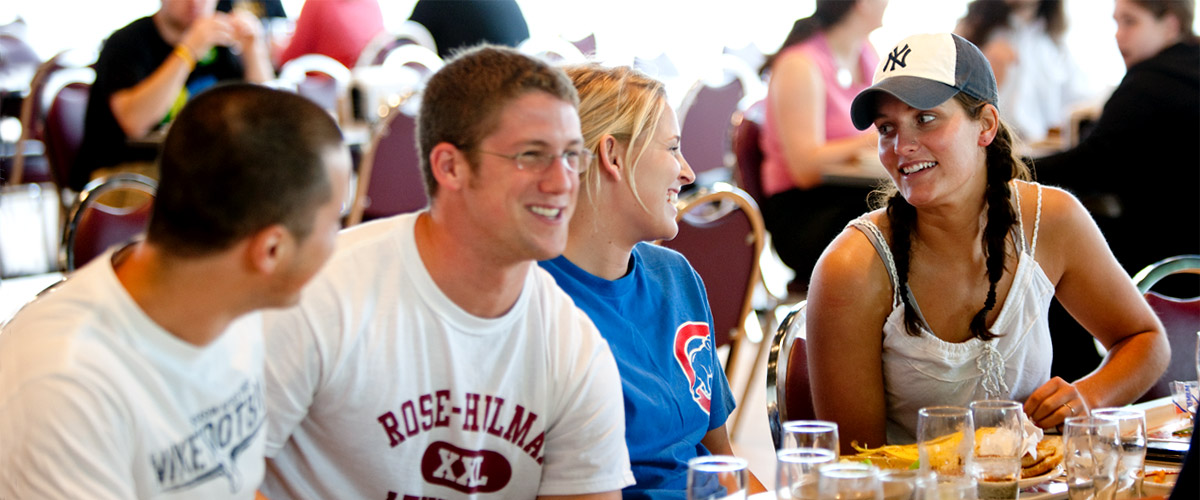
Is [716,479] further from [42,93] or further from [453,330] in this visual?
[42,93]

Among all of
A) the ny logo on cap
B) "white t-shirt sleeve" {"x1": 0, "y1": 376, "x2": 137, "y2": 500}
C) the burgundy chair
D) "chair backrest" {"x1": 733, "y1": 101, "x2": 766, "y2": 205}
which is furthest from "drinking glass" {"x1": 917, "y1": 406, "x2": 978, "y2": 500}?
"chair backrest" {"x1": 733, "y1": 101, "x2": 766, "y2": 205}

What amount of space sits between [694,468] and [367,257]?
46cm

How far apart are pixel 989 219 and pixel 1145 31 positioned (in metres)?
2.41

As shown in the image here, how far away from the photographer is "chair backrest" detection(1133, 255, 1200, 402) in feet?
7.20

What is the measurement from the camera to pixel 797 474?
1250 mm

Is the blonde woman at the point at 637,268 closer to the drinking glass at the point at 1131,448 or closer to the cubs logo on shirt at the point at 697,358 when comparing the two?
the cubs logo on shirt at the point at 697,358

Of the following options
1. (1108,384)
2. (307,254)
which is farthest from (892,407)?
(307,254)

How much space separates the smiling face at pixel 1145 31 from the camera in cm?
397

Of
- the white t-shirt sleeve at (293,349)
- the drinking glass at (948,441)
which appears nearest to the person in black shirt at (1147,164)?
the drinking glass at (948,441)

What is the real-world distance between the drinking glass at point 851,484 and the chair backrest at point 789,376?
0.73 m

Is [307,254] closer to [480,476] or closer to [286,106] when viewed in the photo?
[286,106]

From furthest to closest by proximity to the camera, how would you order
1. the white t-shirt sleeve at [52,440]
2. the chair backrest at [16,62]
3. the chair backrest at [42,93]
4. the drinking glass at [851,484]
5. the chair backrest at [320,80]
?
the chair backrest at [16,62], the chair backrest at [320,80], the chair backrest at [42,93], the drinking glass at [851,484], the white t-shirt sleeve at [52,440]

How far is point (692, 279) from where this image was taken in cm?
187

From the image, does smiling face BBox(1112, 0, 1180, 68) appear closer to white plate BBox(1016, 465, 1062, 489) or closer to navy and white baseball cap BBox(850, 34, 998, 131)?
navy and white baseball cap BBox(850, 34, 998, 131)
